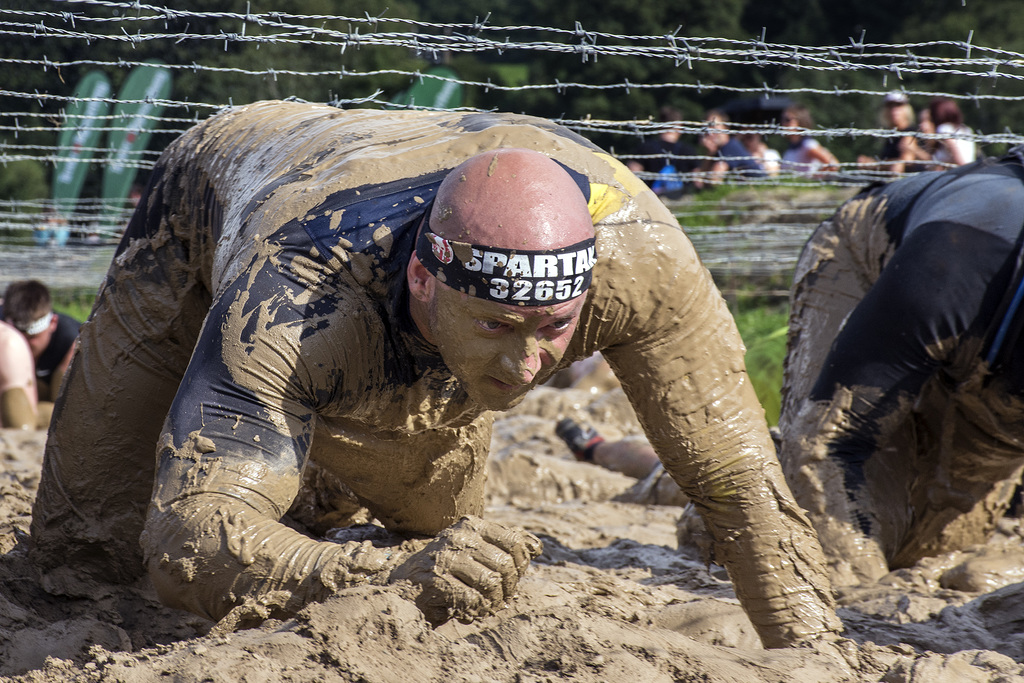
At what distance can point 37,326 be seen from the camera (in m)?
6.60

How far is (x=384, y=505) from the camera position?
3297 millimetres

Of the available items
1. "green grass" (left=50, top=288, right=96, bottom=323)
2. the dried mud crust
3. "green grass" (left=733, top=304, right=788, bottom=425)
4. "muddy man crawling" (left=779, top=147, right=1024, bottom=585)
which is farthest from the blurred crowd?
"green grass" (left=50, top=288, right=96, bottom=323)

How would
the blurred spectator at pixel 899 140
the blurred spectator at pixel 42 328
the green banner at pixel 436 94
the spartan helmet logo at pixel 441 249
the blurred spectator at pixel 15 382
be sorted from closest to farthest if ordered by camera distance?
Result: 1. the spartan helmet logo at pixel 441 249
2. the blurred spectator at pixel 15 382
3. the blurred spectator at pixel 42 328
4. the blurred spectator at pixel 899 140
5. the green banner at pixel 436 94

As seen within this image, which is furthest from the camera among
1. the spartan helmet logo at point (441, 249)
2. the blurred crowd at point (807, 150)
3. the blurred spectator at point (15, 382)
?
the blurred spectator at point (15, 382)

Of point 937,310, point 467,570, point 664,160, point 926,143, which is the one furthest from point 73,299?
point 467,570

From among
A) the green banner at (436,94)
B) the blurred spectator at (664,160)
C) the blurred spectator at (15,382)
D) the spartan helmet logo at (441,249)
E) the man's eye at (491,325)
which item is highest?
the green banner at (436,94)

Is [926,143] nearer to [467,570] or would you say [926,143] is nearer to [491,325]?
[491,325]

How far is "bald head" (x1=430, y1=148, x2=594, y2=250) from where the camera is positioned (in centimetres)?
210

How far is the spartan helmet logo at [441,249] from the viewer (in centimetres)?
212

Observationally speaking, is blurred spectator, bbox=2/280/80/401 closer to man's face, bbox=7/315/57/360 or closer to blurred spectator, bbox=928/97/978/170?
man's face, bbox=7/315/57/360

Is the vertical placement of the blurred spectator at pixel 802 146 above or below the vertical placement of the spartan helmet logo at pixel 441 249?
above

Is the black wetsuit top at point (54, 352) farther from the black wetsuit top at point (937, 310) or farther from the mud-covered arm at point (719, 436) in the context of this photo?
the mud-covered arm at point (719, 436)

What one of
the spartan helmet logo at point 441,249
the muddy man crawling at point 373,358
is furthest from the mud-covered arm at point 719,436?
the spartan helmet logo at point 441,249

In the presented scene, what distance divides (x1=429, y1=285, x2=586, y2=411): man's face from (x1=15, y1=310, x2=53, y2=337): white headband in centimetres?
513
